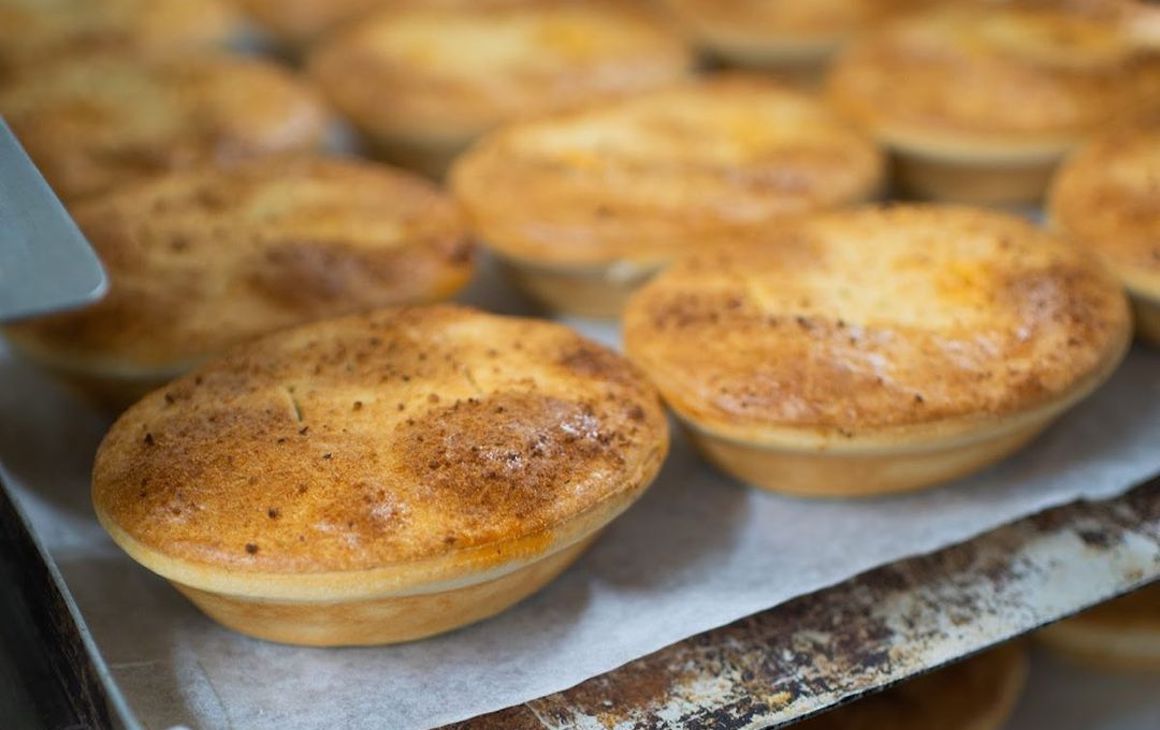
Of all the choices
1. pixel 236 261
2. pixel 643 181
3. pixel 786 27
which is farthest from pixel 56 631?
pixel 786 27

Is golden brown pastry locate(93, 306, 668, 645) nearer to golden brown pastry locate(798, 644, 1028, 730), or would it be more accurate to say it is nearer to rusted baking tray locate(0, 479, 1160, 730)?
rusted baking tray locate(0, 479, 1160, 730)

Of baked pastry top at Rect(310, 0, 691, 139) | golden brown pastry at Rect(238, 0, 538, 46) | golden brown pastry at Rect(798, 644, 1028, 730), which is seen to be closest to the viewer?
golden brown pastry at Rect(798, 644, 1028, 730)

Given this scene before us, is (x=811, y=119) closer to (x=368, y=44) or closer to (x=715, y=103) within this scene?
(x=715, y=103)

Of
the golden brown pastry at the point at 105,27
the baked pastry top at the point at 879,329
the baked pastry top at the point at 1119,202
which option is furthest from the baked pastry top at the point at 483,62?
A: the baked pastry top at the point at 1119,202

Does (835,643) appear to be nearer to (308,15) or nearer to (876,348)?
(876,348)

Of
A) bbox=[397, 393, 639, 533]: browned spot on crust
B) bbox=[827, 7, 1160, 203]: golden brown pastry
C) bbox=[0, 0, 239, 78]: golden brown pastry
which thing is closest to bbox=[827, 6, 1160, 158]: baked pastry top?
bbox=[827, 7, 1160, 203]: golden brown pastry


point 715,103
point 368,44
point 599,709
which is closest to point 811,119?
point 715,103

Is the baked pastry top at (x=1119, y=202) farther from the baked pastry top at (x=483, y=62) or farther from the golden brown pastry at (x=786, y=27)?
the baked pastry top at (x=483, y=62)

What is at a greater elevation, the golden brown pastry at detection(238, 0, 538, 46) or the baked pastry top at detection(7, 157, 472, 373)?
the golden brown pastry at detection(238, 0, 538, 46)
